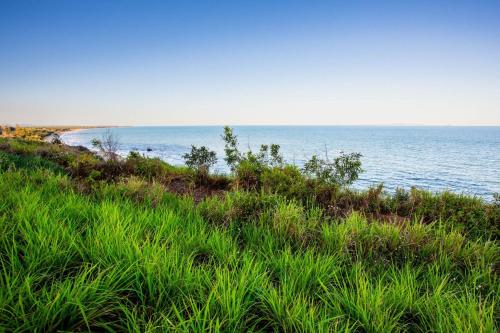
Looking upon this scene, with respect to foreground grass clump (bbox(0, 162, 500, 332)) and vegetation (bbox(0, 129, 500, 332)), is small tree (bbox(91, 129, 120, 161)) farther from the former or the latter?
foreground grass clump (bbox(0, 162, 500, 332))

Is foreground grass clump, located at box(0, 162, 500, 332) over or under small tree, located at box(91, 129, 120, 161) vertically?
under

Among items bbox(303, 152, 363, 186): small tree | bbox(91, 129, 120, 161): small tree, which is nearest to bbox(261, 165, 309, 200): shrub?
bbox(303, 152, 363, 186): small tree

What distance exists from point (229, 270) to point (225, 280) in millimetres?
698

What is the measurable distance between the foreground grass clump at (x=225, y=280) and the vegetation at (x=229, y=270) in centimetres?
2

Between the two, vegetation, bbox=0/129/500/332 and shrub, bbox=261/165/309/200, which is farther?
shrub, bbox=261/165/309/200

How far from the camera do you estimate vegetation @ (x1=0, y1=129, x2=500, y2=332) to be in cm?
217

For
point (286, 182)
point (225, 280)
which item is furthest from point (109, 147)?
point (225, 280)

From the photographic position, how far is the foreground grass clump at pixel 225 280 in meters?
2.14

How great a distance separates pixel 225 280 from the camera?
8.00 ft

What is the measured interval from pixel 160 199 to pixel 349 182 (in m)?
7.52

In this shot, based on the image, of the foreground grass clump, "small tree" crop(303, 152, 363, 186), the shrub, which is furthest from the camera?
"small tree" crop(303, 152, 363, 186)

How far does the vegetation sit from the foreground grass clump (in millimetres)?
18

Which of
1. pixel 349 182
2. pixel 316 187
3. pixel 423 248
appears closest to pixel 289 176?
pixel 316 187

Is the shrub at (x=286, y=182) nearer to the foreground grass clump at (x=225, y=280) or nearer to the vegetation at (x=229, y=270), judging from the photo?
the vegetation at (x=229, y=270)
